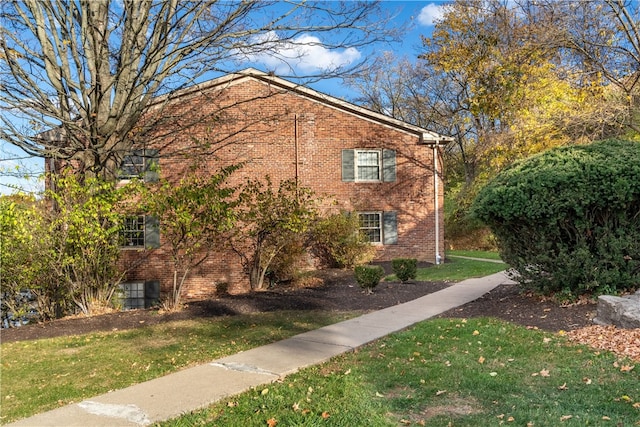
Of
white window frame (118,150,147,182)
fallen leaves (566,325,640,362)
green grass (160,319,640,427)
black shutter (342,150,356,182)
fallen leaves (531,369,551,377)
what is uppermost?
black shutter (342,150,356,182)

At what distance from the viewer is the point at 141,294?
1683cm

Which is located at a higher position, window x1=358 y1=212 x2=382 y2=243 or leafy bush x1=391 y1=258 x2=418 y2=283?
window x1=358 y1=212 x2=382 y2=243

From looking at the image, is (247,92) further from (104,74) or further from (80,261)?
(80,261)

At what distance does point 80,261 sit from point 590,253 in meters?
8.65

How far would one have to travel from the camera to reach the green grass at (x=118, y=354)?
16.3 feet

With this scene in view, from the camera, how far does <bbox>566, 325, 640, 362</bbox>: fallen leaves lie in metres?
5.54

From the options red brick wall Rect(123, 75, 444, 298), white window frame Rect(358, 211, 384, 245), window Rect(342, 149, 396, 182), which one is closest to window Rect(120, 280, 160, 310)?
red brick wall Rect(123, 75, 444, 298)

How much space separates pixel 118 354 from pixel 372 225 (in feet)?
43.3

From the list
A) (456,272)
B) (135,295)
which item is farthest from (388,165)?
(135,295)

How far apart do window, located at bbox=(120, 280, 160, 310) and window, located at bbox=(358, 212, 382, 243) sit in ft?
25.5

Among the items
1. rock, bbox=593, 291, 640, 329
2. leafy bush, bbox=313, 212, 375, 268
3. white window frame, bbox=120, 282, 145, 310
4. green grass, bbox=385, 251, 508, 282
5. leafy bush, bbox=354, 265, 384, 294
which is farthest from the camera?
white window frame, bbox=120, 282, 145, 310

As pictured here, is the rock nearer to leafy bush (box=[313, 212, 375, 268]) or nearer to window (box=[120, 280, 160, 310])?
leafy bush (box=[313, 212, 375, 268])

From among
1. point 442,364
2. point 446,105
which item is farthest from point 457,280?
point 446,105

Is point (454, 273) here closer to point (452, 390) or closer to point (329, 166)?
point (329, 166)
